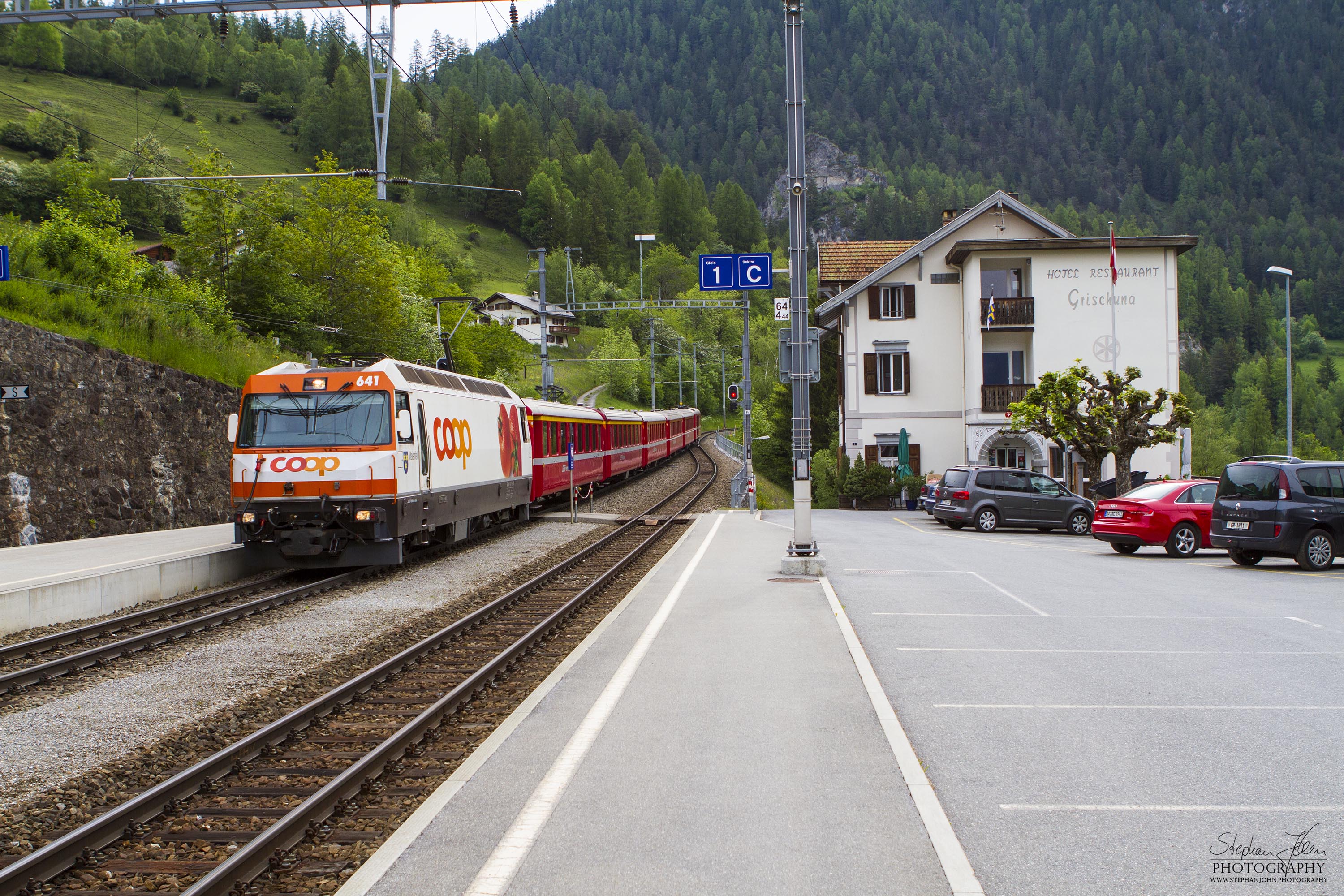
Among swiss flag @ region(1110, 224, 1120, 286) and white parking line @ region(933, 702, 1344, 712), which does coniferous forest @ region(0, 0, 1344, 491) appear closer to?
white parking line @ region(933, 702, 1344, 712)

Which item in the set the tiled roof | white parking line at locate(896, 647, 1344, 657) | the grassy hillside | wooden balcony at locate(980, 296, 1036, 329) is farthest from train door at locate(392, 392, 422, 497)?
the grassy hillside

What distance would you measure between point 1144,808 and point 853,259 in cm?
3896

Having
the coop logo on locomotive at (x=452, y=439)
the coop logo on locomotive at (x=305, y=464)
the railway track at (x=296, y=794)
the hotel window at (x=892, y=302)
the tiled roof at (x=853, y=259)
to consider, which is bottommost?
the railway track at (x=296, y=794)

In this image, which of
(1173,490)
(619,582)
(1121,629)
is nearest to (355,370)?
(619,582)

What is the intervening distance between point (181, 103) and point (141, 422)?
109 meters

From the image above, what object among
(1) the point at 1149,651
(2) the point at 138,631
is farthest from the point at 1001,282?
(2) the point at 138,631

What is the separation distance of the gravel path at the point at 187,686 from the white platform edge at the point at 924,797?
4947 mm

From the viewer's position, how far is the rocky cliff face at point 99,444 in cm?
1777

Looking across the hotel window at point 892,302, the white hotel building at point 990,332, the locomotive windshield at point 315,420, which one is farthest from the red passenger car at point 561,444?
the hotel window at point 892,302

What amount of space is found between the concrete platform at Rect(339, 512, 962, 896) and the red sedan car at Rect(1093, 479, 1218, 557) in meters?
11.7

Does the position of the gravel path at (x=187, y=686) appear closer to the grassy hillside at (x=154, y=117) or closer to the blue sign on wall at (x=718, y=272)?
the blue sign on wall at (x=718, y=272)

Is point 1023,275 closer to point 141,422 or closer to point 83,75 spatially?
point 141,422

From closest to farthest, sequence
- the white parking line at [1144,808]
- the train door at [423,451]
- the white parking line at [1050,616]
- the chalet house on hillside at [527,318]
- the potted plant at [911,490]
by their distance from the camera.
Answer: the white parking line at [1144,808] → the white parking line at [1050,616] → the train door at [423,451] → the potted plant at [911,490] → the chalet house on hillside at [527,318]

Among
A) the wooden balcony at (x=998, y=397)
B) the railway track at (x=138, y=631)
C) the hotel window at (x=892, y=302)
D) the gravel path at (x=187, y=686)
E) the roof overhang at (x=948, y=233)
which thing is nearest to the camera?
the gravel path at (x=187, y=686)
